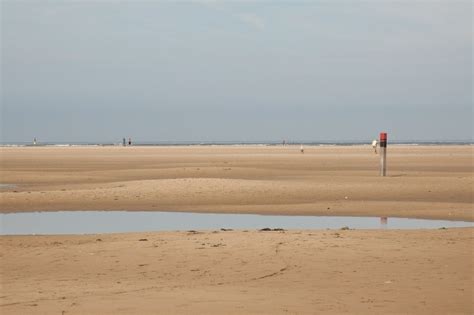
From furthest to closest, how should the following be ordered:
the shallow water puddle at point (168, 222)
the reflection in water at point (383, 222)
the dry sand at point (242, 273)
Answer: the reflection in water at point (383, 222) → the shallow water puddle at point (168, 222) → the dry sand at point (242, 273)

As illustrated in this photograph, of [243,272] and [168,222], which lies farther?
[168,222]

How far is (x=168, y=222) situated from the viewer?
18.4m

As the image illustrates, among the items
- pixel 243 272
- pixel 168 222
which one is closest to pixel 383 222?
pixel 168 222

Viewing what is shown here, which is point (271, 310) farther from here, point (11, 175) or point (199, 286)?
point (11, 175)

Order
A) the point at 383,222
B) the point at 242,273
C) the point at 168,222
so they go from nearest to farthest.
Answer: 1. the point at 242,273
2. the point at 383,222
3. the point at 168,222

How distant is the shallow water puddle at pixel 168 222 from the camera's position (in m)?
16.9

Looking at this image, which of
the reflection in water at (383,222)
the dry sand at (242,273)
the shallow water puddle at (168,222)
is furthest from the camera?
the reflection in water at (383,222)

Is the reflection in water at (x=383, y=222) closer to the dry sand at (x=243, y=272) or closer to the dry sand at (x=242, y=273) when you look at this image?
the dry sand at (x=243, y=272)

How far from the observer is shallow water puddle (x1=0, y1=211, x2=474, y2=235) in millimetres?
16891

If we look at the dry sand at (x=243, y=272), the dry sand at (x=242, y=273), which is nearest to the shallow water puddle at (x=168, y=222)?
the dry sand at (x=243, y=272)

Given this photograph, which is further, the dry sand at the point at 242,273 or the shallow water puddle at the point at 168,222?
the shallow water puddle at the point at 168,222

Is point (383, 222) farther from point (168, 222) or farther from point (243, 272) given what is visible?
point (243, 272)

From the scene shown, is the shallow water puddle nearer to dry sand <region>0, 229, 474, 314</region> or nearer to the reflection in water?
the reflection in water

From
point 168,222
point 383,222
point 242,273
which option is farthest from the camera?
point 168,222
